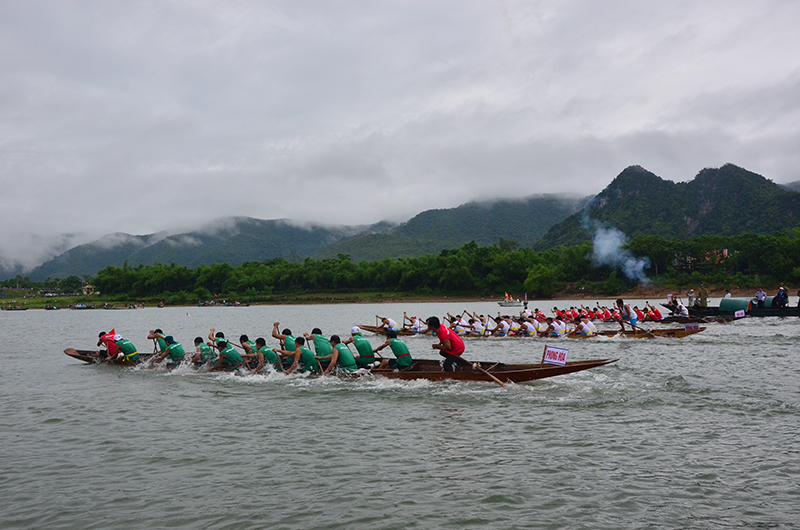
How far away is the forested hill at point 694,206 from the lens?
11506cm

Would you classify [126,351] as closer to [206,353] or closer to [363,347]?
[206,353]

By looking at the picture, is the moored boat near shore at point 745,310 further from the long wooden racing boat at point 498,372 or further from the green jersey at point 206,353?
the green jersey at point 206,353

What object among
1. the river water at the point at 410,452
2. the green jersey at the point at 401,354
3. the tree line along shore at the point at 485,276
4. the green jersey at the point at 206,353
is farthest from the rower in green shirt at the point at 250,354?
the tree line along shore at the point at 485,276

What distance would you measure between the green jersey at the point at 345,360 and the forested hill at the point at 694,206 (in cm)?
11497

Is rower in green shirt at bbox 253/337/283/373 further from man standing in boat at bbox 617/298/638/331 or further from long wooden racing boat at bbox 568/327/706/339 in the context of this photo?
man standing in boat at bbox 617/298/638/331

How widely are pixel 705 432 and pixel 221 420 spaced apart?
1048cm

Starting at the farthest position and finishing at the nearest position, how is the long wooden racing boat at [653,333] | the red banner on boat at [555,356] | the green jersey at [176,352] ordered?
1. the long wooden racing boat at [653,333]
2. the green jersey at [176,352]
3. the red banner on boat at [555,356]

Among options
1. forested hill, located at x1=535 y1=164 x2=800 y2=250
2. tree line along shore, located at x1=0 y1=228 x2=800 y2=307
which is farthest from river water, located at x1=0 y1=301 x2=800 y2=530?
forested hill, located at x1=535 y1=164 x2=800 y2=250

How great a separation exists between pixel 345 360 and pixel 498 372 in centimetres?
490

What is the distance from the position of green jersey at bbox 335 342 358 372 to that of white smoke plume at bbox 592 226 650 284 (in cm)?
8382

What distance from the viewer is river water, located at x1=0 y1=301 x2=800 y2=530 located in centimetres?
695

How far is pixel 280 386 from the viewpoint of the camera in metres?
16.5

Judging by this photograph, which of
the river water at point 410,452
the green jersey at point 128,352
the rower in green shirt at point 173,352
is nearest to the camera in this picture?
the river water at point 410,452

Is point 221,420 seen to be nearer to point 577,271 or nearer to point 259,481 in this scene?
point 259,481
